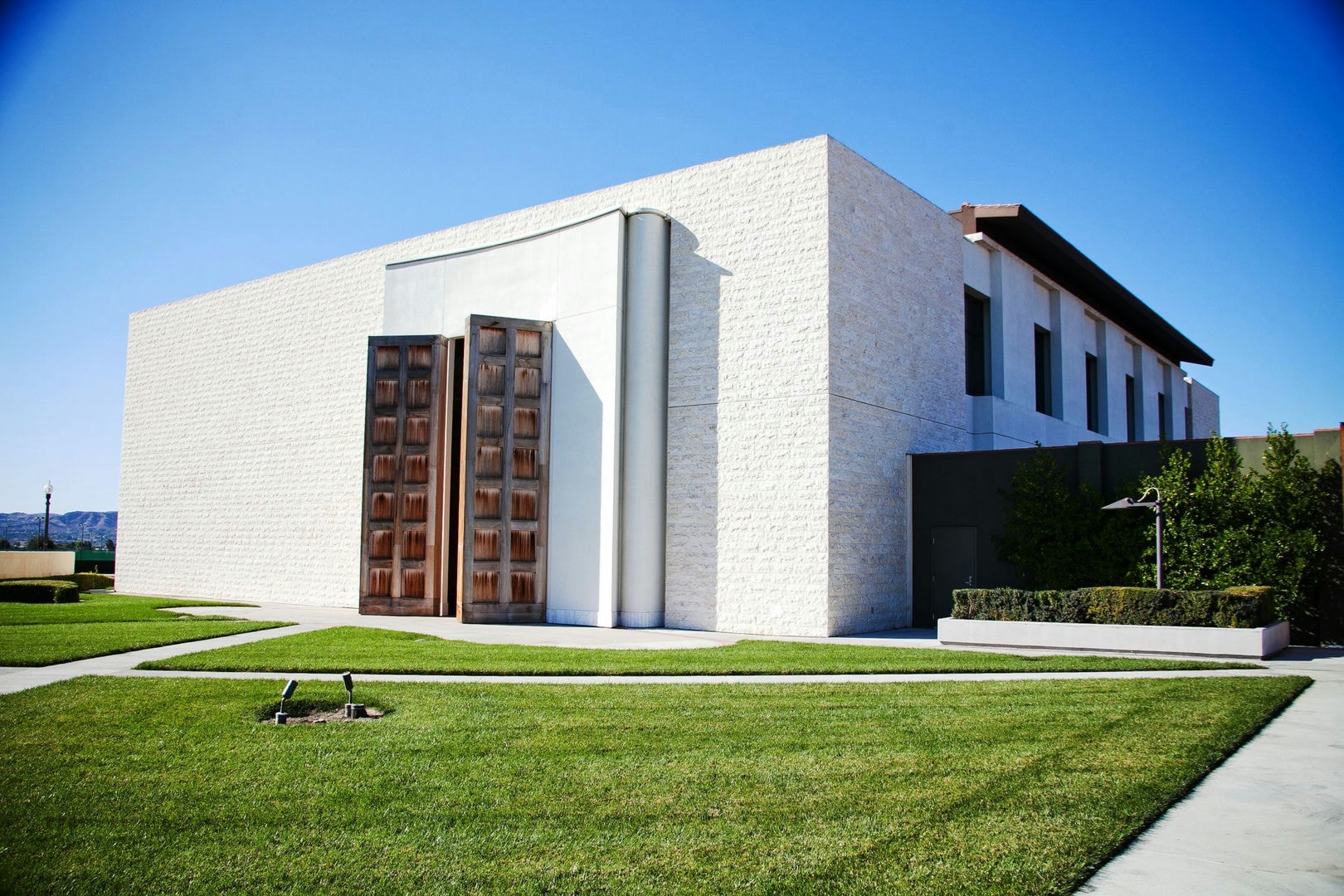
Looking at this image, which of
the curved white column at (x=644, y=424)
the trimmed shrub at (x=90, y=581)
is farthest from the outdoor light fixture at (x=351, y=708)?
the trimmed shrub at (x=90, y=581)

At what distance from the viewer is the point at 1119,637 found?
14.7 metres

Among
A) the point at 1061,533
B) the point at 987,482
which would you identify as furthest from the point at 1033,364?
the point at 1061,533

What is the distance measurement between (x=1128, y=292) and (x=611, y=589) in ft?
64.6

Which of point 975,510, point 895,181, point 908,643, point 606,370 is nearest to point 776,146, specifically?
point 895,181

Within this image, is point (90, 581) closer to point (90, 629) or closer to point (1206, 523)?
point (90, 629)

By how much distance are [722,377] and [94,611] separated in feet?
46.6

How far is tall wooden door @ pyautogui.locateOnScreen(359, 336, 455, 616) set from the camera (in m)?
21.5

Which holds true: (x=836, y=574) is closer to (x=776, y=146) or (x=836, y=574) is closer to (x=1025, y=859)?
(x=776, y=146)

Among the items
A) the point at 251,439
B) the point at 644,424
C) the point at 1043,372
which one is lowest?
the point at 644,424

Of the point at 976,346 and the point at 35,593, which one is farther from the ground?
the point at 976,346

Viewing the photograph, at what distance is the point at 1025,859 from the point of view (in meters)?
4.95

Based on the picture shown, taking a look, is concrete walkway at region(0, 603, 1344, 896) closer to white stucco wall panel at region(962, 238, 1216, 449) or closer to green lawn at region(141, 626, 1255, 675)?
green lawn at region(141, 626, 1255, 675)

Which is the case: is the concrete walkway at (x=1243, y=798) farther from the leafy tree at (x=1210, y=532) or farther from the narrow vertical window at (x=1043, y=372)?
the narrow vertical window at (x=1043, y=372)

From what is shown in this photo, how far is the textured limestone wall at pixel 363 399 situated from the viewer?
60.7 feet
